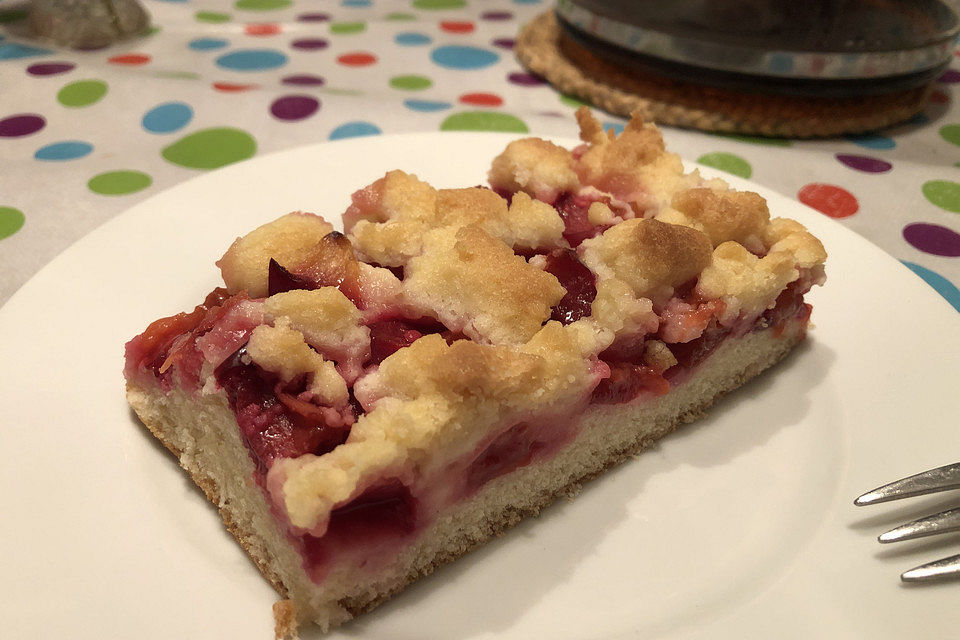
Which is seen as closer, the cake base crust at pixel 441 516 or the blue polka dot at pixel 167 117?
the cake base crust at pixel 441 516

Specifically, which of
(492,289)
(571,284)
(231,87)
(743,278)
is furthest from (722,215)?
(231,87)

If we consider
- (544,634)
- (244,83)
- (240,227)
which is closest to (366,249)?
(240,227)

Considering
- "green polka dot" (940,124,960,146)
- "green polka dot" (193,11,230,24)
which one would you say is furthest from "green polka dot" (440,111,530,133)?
"green polka dot" (940,124,960,146)

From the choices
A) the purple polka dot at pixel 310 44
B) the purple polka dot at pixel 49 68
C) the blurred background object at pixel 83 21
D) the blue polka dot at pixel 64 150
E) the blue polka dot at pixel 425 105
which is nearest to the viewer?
the blue polka dot at pixel 64 150

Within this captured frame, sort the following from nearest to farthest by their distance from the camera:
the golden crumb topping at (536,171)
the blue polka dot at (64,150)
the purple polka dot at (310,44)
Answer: the golden crumb topping at (536,171), the blue polka dot at (64,150), the purple polka dot at (310,44)

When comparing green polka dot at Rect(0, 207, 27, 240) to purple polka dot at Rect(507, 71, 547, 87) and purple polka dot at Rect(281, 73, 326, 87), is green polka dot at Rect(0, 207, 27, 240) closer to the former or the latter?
purple polka dot at Rect(281, 73, 326, 87)

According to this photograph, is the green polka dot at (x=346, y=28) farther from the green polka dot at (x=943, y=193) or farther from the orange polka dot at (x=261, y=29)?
the green polka dot at (x=943, y=193)

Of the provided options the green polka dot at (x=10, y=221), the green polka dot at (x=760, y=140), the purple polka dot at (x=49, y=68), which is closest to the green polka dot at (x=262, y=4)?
the purple polka dot at (x=49, y=68)

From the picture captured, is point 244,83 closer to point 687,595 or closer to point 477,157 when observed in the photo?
point 477,157
